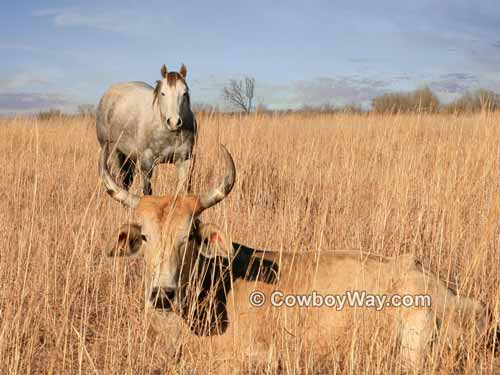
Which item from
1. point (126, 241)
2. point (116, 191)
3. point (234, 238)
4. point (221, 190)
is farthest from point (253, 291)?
point (234, 238)

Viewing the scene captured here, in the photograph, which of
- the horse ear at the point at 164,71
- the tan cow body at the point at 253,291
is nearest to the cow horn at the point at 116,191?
the tan cow body at the point at 253,291

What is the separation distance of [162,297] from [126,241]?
0.57 meters

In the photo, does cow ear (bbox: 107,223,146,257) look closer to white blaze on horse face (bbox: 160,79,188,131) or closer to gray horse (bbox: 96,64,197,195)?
gray horse (bbox: 96,64,197,195)

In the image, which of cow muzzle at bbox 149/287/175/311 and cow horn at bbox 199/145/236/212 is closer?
cow muzzle at bbox 149/287/175/311

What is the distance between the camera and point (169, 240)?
2918 mm

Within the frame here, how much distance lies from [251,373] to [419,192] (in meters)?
3.71

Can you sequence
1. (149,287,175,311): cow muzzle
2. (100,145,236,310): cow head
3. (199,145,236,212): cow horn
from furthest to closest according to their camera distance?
(199,145,236,212): cow horn, (100,145,236,310): cow head, (149,287,175,311): cow muzzle

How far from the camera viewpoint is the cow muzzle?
2.74 m

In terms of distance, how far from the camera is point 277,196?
6.98 m

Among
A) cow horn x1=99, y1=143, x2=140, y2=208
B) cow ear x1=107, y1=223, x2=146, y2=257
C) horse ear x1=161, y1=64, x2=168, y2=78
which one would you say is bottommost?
cow ear x1=107, y1=223, x2=146, y2=257

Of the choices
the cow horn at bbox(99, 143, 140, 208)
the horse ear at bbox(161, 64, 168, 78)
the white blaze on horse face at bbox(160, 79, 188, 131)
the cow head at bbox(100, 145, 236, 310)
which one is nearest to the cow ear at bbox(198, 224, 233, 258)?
the cow head at bbox(100, 145, 236, 310)

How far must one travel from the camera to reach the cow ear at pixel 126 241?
3.12 meters

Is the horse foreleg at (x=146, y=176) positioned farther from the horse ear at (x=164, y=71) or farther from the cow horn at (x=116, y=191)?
the cow horn at (x=116, y=191)

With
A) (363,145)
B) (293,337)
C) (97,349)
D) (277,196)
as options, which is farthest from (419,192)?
(363,145)
